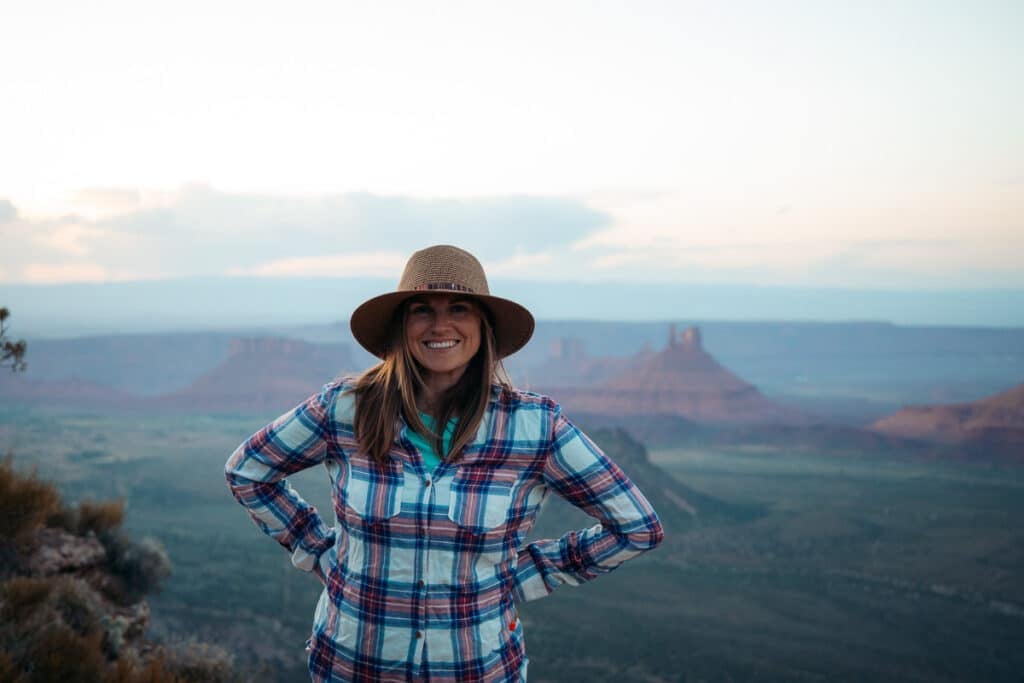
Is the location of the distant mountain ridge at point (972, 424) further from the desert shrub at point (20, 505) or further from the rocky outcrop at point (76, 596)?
the desert shrub at point (20, 505)

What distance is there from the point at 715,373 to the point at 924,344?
173ft

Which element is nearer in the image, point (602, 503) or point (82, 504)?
point (602, 503)

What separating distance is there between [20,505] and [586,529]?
3680 mm

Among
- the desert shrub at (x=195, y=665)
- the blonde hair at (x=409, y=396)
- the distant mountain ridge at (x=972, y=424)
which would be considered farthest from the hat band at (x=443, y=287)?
the distant mountain ridge at (x=972, y=424)

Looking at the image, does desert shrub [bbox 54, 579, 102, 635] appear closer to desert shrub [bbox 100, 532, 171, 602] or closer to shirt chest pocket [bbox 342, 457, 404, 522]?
desert shrub [bbox 100, 532, 171, 602]

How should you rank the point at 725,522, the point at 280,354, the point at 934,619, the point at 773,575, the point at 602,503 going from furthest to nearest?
the point at 280,354, the point at 725,522, the point at 773,575, the point at 934,619, the point at 602,503

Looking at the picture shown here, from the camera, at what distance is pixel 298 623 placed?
1998cm

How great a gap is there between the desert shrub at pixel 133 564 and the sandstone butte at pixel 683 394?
6325 centimetres

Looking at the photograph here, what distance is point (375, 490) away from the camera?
1.75 metres

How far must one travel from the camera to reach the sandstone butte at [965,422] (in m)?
53.4

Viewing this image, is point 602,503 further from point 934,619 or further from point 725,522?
point 725,522

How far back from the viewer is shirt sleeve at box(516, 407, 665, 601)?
1.83 m

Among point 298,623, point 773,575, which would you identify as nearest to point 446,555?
point 298,623

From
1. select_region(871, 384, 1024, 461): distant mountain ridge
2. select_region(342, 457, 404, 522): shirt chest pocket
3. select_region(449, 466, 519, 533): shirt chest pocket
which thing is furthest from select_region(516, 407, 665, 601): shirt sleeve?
select_region(871, 384, 1024, 461): distant mountain ridge
